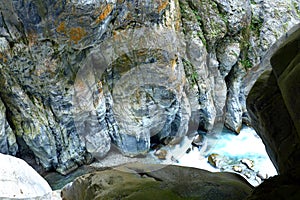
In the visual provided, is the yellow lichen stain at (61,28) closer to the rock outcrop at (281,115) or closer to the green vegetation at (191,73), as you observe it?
the green vegetation at (191,73)

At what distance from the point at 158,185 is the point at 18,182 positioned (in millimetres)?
3195

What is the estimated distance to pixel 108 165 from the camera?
1388 cm

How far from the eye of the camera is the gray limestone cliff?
11258mm

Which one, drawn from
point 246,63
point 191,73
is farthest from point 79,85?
point 246,63

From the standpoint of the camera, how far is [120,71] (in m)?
14.0

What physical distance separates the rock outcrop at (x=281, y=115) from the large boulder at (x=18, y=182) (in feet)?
Answer: 12.8

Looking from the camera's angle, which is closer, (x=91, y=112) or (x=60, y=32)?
(x=60, y=32)

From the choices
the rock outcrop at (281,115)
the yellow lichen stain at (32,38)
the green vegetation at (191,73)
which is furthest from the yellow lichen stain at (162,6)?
the rock outcrop at (281,115)

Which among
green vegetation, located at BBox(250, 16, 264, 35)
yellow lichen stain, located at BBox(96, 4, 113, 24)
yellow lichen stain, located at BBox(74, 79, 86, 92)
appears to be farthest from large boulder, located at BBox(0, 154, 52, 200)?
green vegetation, located at BBox(250, 16, 264, 35)

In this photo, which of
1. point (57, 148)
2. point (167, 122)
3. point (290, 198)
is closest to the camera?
point (290, 198)

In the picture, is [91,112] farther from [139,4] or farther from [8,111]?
[139,4]

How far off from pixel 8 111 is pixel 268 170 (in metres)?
10.8

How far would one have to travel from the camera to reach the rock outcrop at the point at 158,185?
11.7ft

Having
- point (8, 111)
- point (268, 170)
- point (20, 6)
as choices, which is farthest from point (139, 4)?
point (268, 170)
